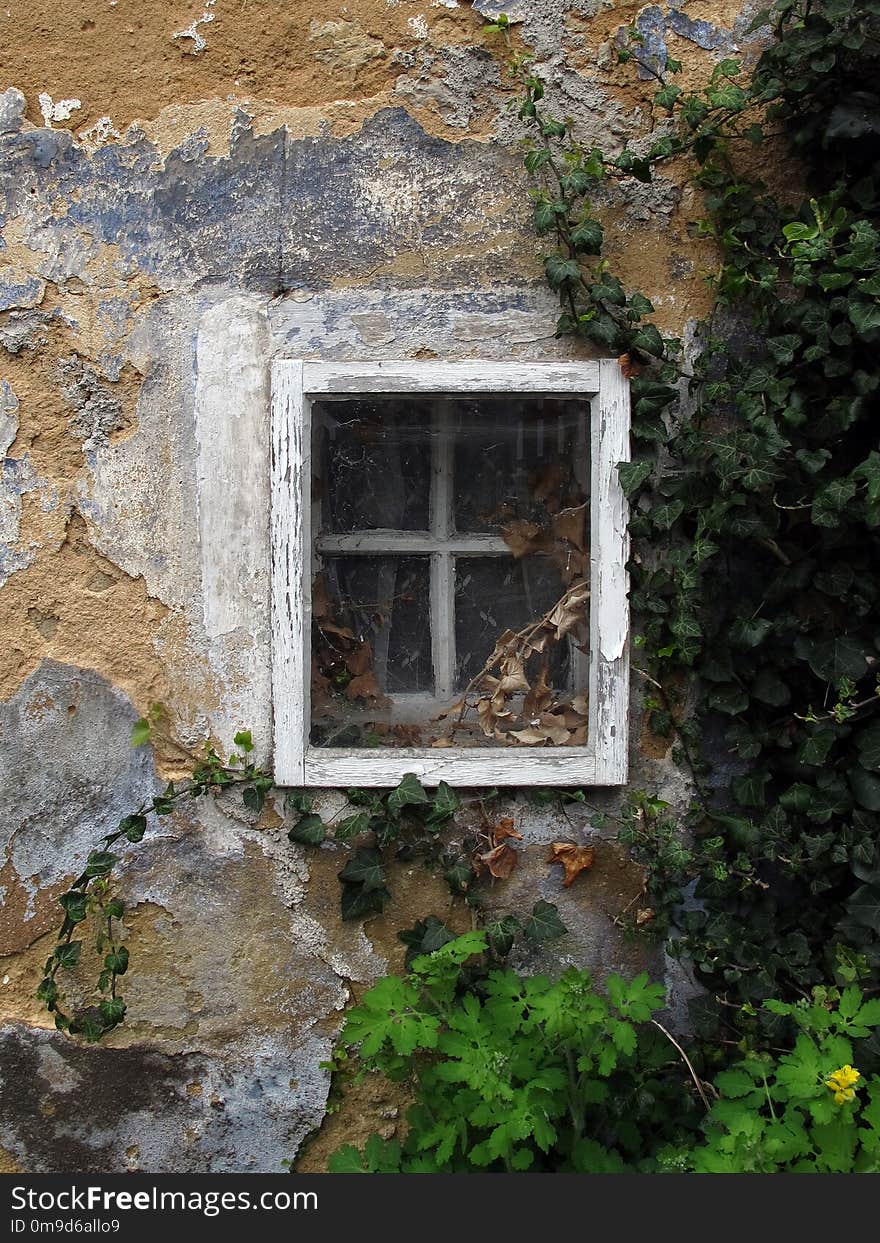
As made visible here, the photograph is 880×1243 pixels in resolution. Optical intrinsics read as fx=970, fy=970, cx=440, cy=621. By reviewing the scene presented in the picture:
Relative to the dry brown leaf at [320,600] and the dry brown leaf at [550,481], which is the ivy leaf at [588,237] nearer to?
the dry brown leaf at [550,481]

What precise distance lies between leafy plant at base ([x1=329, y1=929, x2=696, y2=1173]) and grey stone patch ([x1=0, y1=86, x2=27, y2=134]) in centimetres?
200

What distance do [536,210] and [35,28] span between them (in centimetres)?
117

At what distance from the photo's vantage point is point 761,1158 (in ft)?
5.65

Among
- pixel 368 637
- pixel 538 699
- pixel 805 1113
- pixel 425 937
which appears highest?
pixel 368 637

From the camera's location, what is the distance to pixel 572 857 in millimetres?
2195

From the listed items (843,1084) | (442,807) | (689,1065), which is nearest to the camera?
(843,1084)

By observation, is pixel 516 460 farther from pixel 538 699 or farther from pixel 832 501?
pixel 832 501

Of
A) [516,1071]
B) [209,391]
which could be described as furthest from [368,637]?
[516,1071]

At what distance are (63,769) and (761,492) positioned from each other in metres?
1.66

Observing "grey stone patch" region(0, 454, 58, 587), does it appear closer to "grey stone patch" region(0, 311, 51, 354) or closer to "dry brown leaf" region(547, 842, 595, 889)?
"grey stone patch" region(0, 311, 51, 354)

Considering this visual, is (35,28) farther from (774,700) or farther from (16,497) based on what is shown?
(774,700)

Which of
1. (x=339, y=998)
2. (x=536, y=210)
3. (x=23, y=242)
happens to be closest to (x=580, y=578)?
(x=536, y=210)

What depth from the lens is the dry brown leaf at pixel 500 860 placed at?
2180 millimetres

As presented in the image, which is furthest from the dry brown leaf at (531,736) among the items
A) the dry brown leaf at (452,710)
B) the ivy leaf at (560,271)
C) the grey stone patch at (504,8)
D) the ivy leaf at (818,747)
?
the grey stone patch at (504,8)
